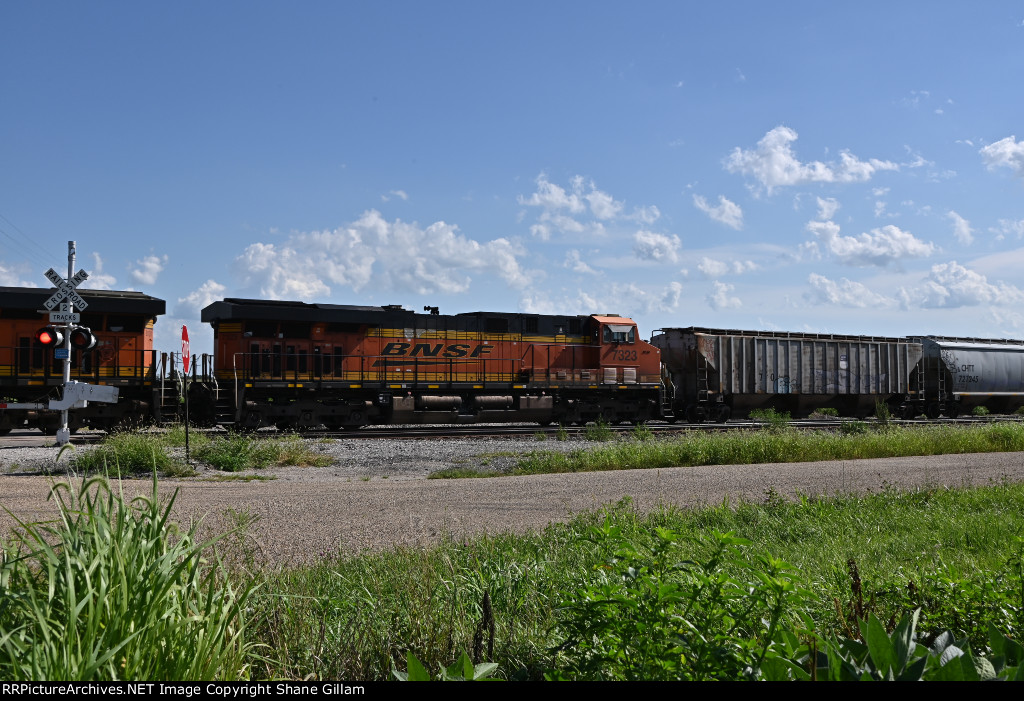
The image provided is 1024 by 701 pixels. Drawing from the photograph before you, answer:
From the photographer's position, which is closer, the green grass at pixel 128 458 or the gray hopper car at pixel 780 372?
the green grass at pixel 128 458

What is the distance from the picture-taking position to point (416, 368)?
23000 millimetres

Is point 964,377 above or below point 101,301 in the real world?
below

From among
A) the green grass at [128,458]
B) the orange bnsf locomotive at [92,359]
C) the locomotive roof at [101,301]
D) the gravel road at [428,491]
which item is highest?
the locomotive roof at [101,301]

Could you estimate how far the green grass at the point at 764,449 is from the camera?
1357 centimetres

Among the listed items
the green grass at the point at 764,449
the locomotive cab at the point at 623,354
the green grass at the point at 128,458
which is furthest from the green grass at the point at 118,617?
the locomotive cab at the point at 623,354

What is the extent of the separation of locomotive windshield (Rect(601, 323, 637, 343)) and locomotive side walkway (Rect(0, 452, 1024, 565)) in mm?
12483

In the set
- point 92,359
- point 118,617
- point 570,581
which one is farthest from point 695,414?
point 118,617

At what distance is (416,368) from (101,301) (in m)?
8.76

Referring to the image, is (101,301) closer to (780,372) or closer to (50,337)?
(50,337)

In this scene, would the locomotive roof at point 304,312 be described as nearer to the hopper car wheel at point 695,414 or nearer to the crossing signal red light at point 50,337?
the crossing signal red light at point 50,337

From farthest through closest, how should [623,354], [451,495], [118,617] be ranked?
[623,354]
[451,495]
[118,617]

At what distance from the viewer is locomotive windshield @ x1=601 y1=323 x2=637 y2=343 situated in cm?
2558

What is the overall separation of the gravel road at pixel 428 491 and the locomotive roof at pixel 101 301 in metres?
5.17
